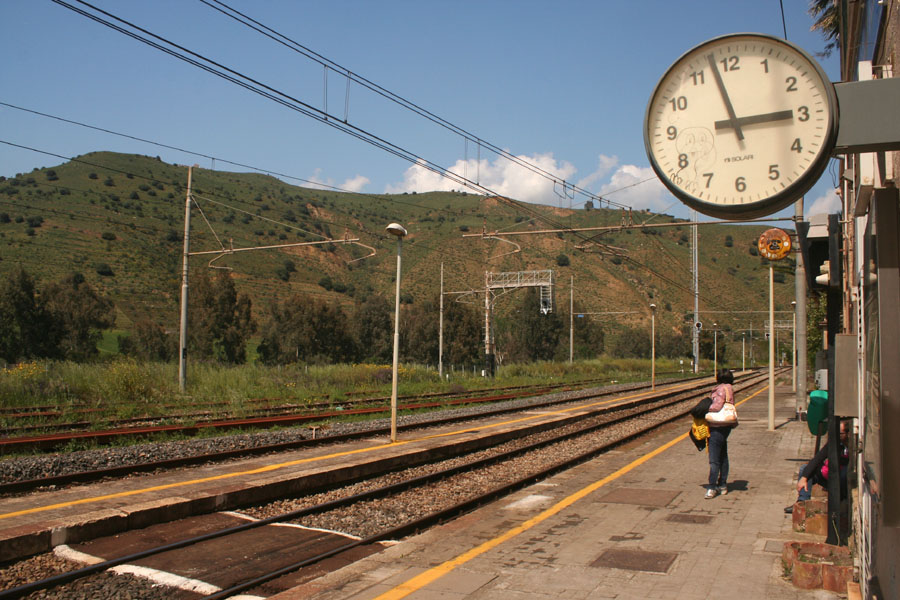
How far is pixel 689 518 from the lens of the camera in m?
8.67

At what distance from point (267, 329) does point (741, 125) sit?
57625mm

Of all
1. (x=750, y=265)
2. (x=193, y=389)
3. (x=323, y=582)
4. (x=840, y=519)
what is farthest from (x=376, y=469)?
(x=750, y=265)

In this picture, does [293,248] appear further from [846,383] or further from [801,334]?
[846,383]

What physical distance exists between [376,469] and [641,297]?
95.8m

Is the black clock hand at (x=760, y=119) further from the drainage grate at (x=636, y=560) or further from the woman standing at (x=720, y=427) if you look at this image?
the woman standing at (x=720, y=427)

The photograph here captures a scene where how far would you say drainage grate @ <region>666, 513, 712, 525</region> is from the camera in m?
8.51

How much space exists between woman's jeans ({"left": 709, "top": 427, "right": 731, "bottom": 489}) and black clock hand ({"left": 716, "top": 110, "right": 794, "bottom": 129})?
316 inches

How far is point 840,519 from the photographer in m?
6.82

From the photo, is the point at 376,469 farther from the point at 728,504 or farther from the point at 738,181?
the point at 738,181

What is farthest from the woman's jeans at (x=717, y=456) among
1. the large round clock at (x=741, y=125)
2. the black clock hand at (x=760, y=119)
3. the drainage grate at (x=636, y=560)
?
the black clock hand at (x=760, y=119)

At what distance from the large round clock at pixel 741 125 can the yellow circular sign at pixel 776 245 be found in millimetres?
14224

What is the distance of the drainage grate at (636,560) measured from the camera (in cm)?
645

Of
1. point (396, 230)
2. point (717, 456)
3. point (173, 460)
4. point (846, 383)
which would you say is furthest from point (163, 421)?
point (846, 383)

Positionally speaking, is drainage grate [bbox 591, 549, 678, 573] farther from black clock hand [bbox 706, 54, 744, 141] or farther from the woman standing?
black clock hand [bbox 706, 54, 744, 141]
